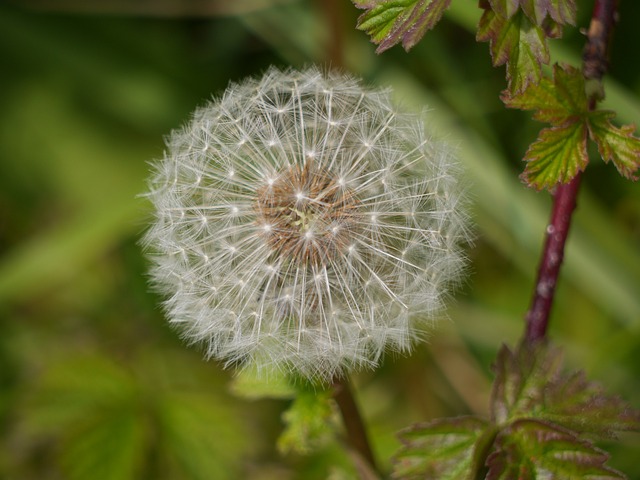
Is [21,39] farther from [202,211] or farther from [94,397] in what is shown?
A: [202,211]

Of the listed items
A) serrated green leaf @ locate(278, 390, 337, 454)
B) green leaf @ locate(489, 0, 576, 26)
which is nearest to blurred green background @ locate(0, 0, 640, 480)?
serrated green leaf @ locate(278, 390, 337, 454)

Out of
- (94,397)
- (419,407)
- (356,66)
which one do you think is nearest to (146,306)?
(94,397)

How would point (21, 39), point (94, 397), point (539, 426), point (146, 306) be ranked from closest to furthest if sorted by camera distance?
point (539, 426) < point (94, 397) < point (146, 306) < point (21, 39)

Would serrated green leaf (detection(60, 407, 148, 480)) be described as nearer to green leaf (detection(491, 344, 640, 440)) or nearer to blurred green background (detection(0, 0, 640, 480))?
blurred green background (detection(0, 0, 640, 480))

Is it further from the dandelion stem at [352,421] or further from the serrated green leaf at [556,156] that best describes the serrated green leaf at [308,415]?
the serrated green leaf at [556,156]

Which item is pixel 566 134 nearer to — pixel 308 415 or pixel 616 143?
pixel 616 143

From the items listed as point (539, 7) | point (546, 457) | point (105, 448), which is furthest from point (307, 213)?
point (105, 448)
